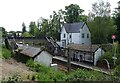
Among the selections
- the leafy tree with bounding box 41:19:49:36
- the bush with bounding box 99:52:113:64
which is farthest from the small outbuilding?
the leafy tree with bounding box 41:19:49:36

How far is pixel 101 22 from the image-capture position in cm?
3250

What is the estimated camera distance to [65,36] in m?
39.4

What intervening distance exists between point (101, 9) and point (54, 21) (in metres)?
13.9

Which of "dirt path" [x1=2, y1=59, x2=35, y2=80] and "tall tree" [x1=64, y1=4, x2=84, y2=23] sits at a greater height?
"tall tree" [x1=64, y1=4, x2=84, y2=23]

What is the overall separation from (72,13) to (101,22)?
53.1 feet

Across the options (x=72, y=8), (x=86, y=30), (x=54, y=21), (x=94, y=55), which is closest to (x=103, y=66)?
(x=94, y=55)

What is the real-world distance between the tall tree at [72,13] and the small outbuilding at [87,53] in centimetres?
2102

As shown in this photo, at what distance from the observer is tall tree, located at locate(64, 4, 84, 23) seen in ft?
157

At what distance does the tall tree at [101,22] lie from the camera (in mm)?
32125

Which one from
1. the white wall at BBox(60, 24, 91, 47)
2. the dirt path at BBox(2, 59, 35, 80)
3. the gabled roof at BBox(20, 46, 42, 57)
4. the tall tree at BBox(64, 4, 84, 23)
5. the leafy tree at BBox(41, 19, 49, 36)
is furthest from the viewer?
the tall tree at BBox(64, 4, 84, 23)

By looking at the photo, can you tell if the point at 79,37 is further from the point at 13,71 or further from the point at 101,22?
the point at 13,71

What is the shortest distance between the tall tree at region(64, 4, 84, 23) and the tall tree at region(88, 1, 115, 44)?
1339 cm

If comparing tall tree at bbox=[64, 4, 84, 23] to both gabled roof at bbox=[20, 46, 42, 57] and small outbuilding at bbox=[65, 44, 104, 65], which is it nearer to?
small outbuilding at bbox=[65, 44, 104, 65]

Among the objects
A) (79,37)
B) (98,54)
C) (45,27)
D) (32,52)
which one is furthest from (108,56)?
(45,27)
